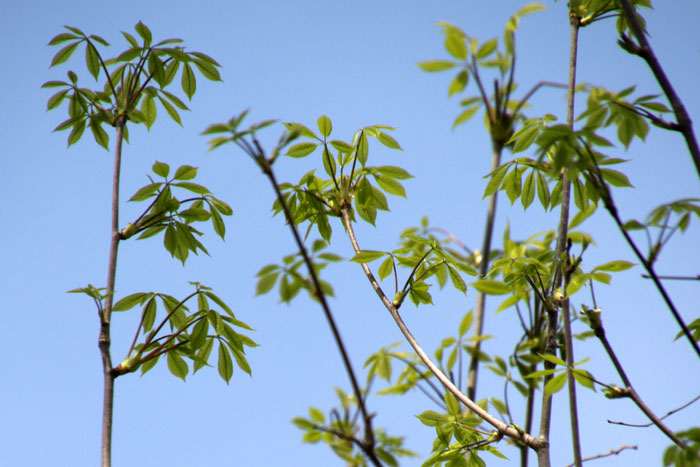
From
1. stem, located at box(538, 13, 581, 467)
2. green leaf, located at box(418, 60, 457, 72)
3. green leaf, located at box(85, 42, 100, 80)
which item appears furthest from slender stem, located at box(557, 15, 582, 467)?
green leaf, located at box(85, 42, 100, 80)

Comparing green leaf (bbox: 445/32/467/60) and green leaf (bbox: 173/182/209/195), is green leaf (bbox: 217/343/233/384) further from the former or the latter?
green leaf (bbox: 445/32/467/60)

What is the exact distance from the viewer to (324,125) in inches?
64.2

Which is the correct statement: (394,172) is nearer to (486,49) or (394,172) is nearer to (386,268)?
(386,268)

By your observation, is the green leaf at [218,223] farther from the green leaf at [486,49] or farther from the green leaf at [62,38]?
the green leaf at [486,49]

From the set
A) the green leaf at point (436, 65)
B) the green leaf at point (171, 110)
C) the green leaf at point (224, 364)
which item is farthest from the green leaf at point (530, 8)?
the green leaf at point (224, 364)

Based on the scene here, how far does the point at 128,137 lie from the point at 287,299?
96 cm

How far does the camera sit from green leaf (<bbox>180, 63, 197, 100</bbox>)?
74.0 inches

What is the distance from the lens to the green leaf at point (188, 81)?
6.16 feet

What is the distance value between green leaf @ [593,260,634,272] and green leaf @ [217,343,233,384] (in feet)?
3.37

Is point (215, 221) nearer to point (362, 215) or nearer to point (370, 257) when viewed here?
point (362, 215)

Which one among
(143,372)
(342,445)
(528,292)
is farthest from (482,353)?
(143,372)

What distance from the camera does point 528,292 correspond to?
7.29 feet

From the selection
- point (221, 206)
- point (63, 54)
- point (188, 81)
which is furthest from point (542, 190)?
point (63, 54)

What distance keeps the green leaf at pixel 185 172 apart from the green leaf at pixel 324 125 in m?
0.39
